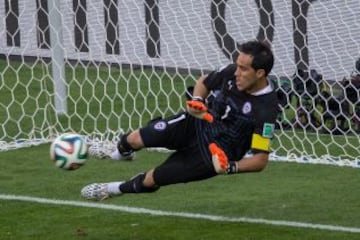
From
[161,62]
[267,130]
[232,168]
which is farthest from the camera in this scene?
[161,62]

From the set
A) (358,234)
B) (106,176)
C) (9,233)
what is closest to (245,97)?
(358,234)

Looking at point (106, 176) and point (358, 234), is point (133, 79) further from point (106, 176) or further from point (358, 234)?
point (358, 234)

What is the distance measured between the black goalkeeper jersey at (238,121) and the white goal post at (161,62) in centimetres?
289

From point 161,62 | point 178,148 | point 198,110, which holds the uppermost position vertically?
point 198,110

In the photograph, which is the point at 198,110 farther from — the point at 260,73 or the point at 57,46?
the point at 57,46

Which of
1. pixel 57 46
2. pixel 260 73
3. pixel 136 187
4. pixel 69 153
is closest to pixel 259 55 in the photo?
pixel 260 73

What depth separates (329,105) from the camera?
11133mm

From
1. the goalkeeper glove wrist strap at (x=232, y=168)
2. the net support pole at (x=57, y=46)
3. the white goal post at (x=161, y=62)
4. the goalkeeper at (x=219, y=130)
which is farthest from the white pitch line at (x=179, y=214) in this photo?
the net support pole at (x=57, y=46)

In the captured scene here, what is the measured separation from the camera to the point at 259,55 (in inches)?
281

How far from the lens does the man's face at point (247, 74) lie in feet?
23.4

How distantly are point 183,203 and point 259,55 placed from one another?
1.79 meters

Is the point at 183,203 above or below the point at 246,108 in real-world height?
below

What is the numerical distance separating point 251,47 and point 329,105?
13.4 ft

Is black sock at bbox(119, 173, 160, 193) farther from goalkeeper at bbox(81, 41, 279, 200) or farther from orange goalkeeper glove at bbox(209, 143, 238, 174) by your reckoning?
orange goalkeeper glove at bbox(209, 143, 238, 174)
